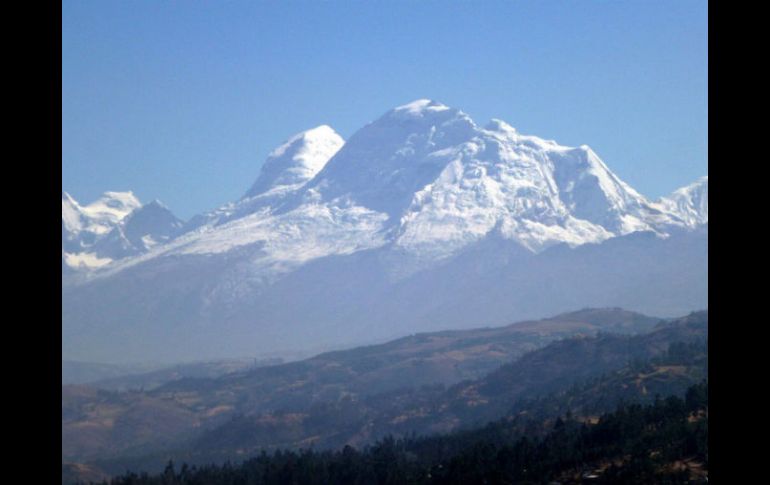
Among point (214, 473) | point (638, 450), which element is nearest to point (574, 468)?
point (638, 450)
